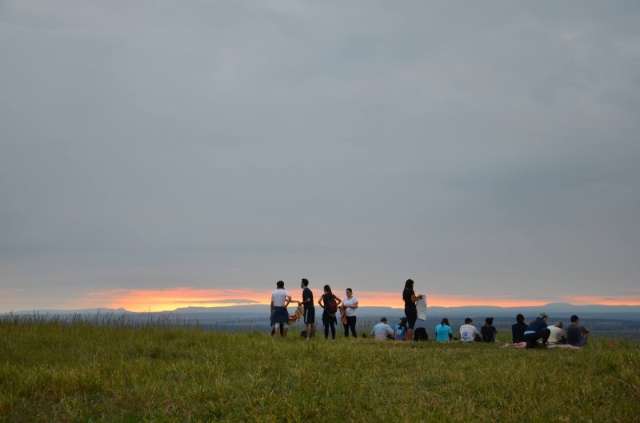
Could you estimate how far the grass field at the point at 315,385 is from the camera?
9.49 metres

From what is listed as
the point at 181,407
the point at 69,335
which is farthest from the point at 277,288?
the point at 181,407

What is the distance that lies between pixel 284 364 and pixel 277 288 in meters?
10.2

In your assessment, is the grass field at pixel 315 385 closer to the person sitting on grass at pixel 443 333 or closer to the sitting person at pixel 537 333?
the sitting person at pixel 537 333

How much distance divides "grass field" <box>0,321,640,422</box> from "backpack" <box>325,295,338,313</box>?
7.53 metres

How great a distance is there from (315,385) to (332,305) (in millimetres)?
13732

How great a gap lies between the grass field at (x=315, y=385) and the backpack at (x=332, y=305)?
753 centimetres

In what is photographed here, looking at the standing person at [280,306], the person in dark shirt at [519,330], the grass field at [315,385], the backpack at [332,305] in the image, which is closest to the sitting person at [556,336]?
the person in dark shirt at [519,330]

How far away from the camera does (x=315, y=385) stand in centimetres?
1128

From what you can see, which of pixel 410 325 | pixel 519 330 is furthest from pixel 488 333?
pixel 410 325

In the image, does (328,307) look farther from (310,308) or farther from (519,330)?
(519,330)

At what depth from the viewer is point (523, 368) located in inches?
512

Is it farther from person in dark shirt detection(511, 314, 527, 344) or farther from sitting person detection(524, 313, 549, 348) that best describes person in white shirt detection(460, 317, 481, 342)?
sitting person detection(524, 313, 549, 348)

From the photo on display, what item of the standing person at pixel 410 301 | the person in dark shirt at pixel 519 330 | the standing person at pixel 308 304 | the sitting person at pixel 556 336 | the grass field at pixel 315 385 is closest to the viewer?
the grass field at pixel 315 385

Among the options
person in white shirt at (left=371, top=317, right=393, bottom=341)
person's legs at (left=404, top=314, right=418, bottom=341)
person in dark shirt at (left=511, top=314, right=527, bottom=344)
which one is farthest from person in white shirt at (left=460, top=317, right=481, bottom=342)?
person in white shirt at (left=371, top=317, right=393, bottom=341)
